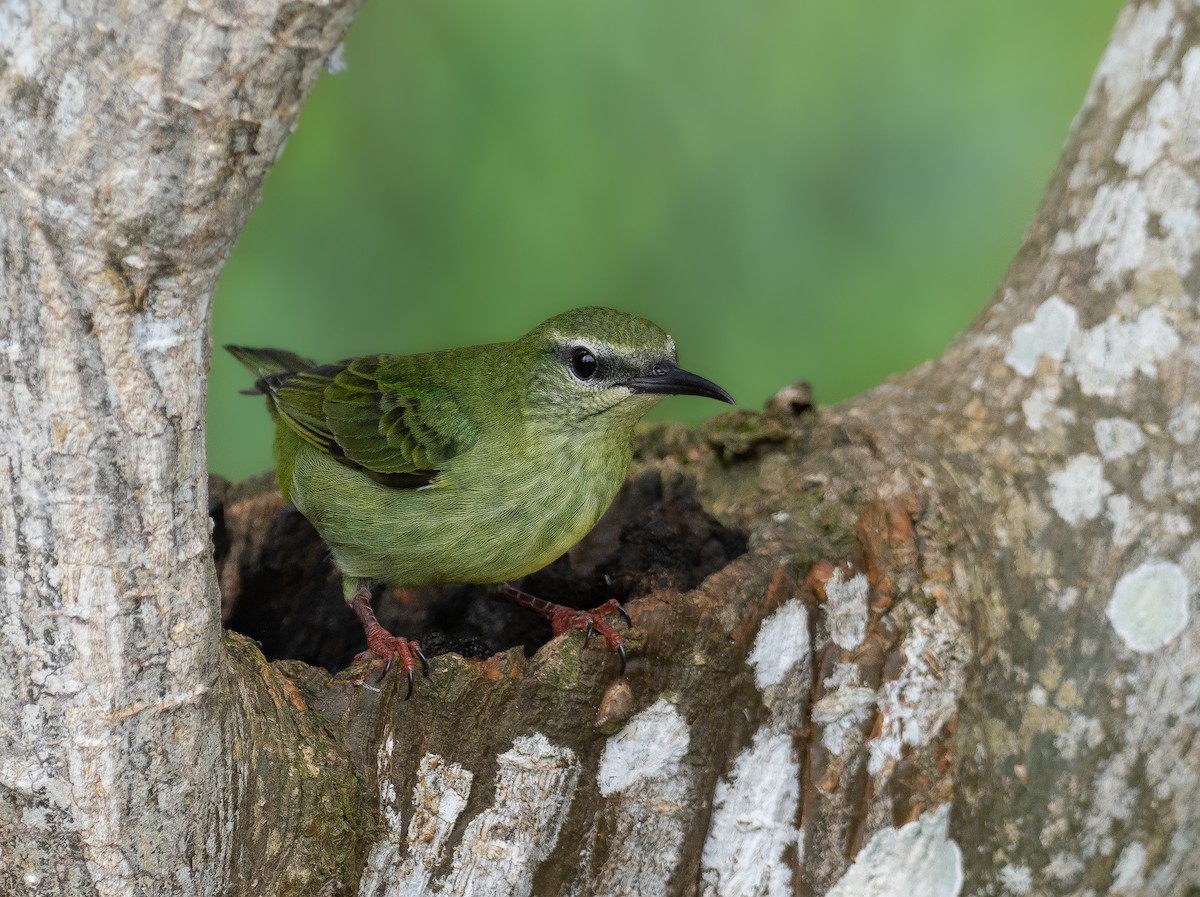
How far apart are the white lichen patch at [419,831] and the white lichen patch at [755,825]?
0.78m

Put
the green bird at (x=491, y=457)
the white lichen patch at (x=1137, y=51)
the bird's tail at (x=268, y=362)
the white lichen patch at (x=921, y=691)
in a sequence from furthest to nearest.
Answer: the bird's tail at (x=268, y=362), the green bird at (x=491, y=457), the white lichen patch at (x=1137, y=51), the white lichen patch at (x=921, y=691)

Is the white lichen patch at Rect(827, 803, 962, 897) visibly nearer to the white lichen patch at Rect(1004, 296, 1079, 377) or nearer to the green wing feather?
the white lichen patch at Rect(1004, 296, 1079, 377)

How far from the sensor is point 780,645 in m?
3.55

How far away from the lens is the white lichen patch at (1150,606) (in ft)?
12.2

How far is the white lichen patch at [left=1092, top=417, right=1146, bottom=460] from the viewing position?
385 centimetres

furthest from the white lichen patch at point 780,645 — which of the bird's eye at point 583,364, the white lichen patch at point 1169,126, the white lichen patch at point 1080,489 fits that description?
the white lichen patch at point 1169,126

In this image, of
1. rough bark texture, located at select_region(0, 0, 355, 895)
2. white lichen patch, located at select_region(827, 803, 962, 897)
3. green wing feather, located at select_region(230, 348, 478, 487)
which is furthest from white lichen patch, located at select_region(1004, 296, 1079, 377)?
rough bark texture, located at select_region(0, 0, 355, 895)

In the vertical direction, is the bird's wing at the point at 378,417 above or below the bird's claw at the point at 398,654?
above

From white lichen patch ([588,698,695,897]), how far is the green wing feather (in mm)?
1403

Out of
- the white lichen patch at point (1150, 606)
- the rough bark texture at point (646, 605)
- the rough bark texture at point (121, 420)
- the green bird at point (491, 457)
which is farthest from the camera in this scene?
the green bird at point (491, 457)

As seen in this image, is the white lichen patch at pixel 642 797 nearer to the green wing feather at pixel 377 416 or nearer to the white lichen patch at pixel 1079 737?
the white lichen patch at pixel 1079 737

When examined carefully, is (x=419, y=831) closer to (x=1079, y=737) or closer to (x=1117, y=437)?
(x=1079, y=737)

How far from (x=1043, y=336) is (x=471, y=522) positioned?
2097mm

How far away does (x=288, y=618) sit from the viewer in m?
4.77
